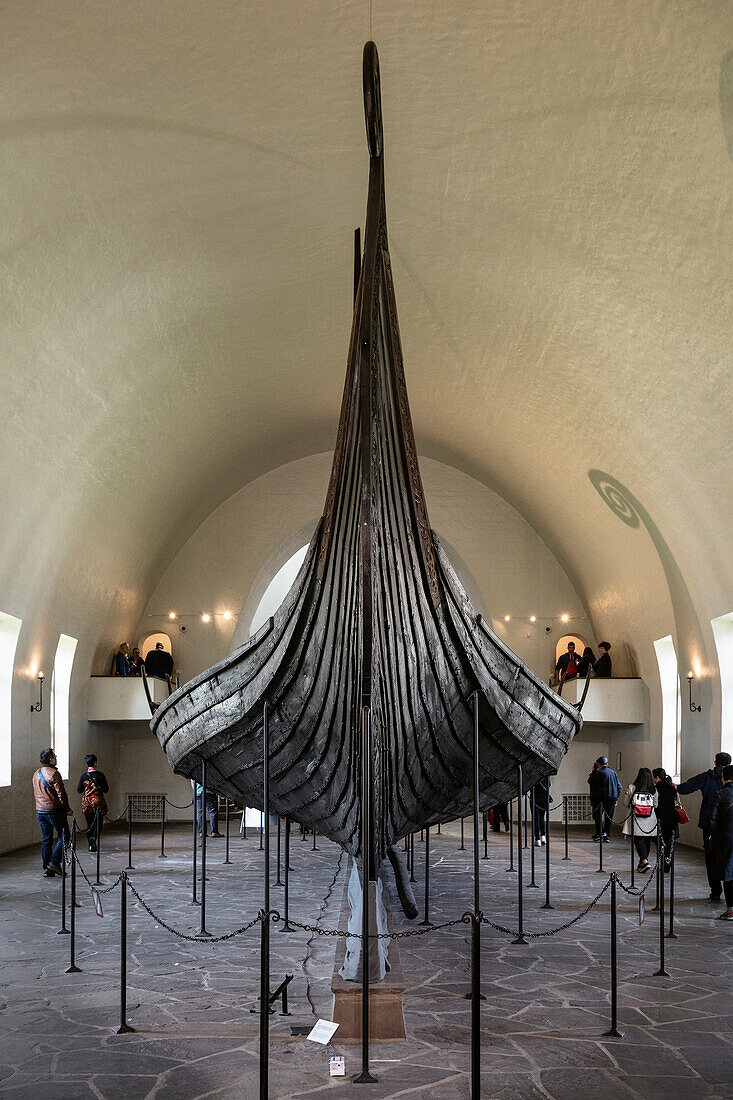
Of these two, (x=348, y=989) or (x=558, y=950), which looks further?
(x=558, y=950)

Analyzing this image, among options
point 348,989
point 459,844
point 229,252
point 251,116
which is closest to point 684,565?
point 459,844

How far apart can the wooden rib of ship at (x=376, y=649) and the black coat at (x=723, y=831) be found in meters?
2.74

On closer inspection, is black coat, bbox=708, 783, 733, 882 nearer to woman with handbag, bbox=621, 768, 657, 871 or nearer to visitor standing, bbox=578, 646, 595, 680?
woman with handbag, bbox=621, 768, 657, 871

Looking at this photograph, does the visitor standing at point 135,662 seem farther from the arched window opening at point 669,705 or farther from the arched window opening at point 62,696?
the arched window opening at point 669,705

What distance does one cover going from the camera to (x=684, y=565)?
14023 mm

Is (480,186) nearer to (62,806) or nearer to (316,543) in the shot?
(316,543)

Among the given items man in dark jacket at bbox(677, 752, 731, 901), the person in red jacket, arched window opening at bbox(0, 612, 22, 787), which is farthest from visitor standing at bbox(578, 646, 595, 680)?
the person in red jacket

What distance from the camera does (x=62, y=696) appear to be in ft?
56.2

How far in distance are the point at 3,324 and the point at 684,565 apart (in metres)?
9.17

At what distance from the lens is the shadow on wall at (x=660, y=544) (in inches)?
566

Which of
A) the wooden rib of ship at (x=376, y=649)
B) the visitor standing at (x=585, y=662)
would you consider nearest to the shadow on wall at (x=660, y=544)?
the visitor standing at (x=585, y=662)

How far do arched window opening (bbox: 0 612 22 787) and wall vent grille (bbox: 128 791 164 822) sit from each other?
6.11 metres

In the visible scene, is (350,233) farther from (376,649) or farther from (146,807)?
(146,807)

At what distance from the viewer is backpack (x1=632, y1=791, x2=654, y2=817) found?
11883mm
